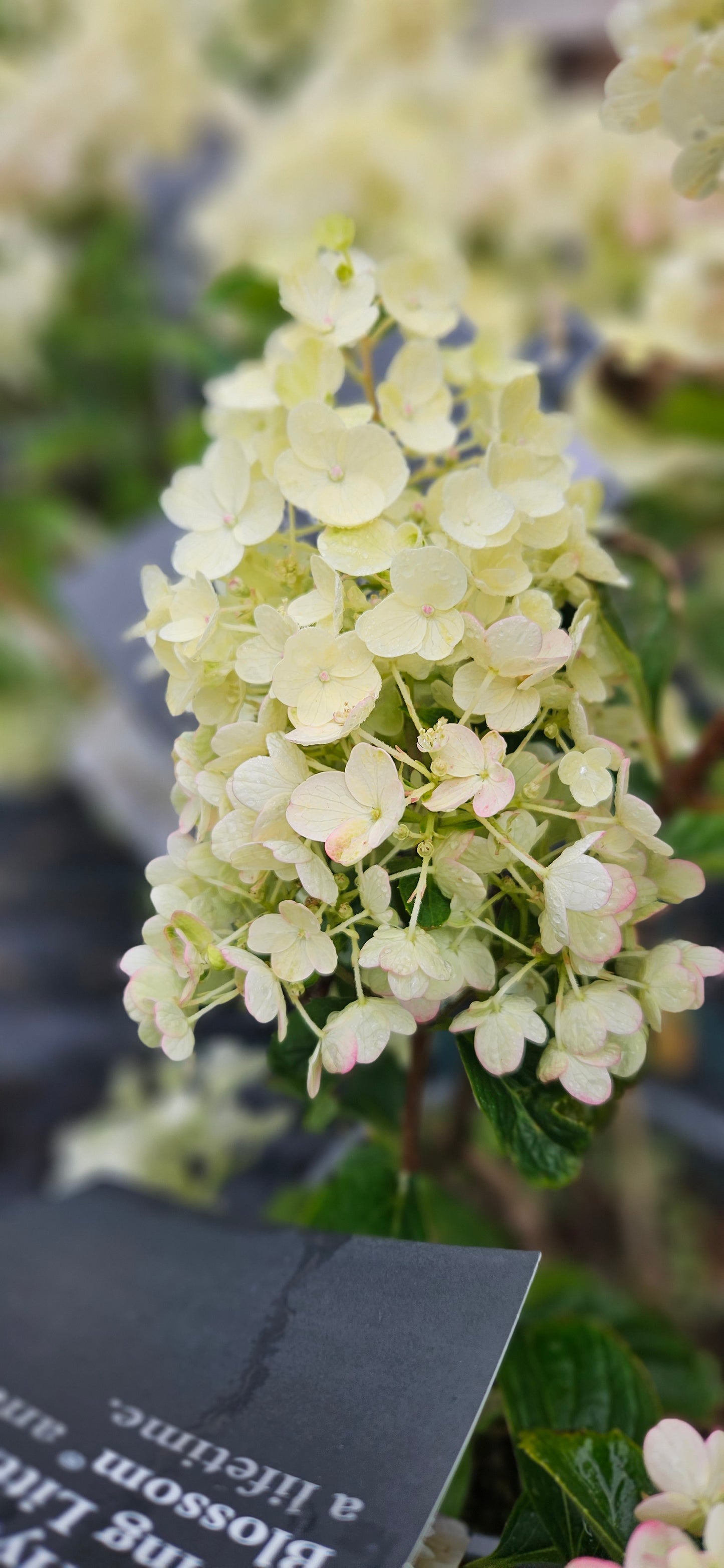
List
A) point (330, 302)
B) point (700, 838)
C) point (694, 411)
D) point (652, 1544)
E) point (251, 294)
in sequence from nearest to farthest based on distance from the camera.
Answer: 1. point (652, 1544)
2. point (330, 302)
3. point (700, 838)
4. point (251, 294)
5. point (694, 411)

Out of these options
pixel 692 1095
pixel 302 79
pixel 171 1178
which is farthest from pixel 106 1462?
pixel 302 79

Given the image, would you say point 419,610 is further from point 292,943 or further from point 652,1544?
point 652,1544

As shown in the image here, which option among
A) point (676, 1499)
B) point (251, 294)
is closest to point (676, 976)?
point (676, 1499)

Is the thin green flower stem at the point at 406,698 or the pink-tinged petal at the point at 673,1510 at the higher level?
the thin green flower stem at the point at 406,698

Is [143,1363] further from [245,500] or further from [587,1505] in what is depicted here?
[245,500]

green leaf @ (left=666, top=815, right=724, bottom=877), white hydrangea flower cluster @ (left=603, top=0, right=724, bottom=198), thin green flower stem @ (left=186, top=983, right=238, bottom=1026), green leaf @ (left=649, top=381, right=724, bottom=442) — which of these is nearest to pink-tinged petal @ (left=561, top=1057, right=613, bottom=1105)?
thin green flower stem @ (left=186, top=983, right=238, bottom=1026)

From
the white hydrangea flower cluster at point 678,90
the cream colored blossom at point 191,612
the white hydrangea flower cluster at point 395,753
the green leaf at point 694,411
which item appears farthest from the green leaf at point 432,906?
the green leaf at point 694,411

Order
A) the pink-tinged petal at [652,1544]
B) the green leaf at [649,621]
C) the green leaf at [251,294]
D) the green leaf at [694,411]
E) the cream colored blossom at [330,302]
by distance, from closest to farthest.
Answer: the pink-tinged petal at [652,1544] < the cream colored blossom at [330,302] < the green leaf at [649,621] < the green leaf at [251,294] < the green leaf at [694,411]

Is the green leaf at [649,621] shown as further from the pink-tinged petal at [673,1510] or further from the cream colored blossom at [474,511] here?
the pink-tinged petal at [673,1510]

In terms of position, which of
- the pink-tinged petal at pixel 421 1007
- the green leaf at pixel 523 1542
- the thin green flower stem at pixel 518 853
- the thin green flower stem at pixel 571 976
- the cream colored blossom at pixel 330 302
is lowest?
the green leaf at pixel 523 1542
